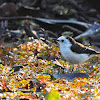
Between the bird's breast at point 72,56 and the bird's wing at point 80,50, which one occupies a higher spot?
the bird's wing at point 80,50

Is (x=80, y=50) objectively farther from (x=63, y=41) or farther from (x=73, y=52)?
(x=63, y=41)

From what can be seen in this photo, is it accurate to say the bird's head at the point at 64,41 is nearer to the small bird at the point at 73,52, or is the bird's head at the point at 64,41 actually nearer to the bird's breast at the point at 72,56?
the small bird at the point at 73,52

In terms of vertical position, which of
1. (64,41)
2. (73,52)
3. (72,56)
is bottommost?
(72,56)

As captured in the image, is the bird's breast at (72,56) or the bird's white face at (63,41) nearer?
the bird's breast at (72,56)

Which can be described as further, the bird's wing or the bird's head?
the bird's head

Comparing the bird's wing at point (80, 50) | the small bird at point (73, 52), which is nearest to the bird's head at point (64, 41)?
the small bird at point (73, 52)

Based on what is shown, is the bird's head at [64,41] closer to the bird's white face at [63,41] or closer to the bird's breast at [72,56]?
the bird's white face at [63,41]

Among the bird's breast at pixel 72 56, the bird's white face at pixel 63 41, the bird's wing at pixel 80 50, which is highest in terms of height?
the bird's white face at pixel 63 41

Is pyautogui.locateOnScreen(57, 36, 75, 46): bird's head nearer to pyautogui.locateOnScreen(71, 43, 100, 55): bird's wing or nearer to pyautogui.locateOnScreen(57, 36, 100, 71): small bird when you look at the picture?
pyautogui.locateOnScreen(57, 36, 100, 71): small bird

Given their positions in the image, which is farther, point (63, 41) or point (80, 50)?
point (63, 41)

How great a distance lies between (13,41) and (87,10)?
17.9 ft

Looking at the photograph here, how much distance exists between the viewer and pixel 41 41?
9102 millimetres

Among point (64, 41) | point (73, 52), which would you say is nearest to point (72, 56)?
point (73, 52)

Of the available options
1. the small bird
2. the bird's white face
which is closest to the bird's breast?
the small bird
